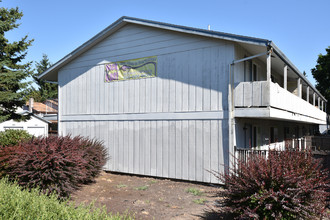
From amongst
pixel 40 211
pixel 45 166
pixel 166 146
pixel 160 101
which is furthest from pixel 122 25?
pixel 40 211

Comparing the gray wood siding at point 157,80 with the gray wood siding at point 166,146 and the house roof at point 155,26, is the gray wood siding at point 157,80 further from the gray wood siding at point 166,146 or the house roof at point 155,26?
the gray wood siding at point 166,146

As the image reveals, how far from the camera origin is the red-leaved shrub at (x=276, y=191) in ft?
17.9

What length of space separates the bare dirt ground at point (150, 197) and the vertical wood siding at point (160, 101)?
87 cm

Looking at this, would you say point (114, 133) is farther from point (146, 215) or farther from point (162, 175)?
point (146, 215)

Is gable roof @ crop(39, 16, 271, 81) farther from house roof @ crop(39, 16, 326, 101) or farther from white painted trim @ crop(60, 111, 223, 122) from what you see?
white painted trim @ crop(60, 111, 223, 122)

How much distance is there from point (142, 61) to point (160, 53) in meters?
1.01

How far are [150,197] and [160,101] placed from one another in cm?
455

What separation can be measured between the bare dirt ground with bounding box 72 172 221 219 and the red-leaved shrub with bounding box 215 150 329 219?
2.12 ft

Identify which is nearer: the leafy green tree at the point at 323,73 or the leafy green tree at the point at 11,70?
the leafy green tree at the point at 11,70

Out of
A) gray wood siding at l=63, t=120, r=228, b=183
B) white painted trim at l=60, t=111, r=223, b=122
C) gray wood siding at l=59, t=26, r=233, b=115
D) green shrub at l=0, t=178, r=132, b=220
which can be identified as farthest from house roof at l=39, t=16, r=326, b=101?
green shrub at l=0, t=178, r=132, b=220

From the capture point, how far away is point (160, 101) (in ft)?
41.2

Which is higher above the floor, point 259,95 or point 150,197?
point 259,95

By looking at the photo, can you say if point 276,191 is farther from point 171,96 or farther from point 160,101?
point 160,101

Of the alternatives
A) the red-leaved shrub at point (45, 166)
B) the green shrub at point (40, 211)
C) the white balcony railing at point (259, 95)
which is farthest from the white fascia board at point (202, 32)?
the green shrub at point (40, 211)
